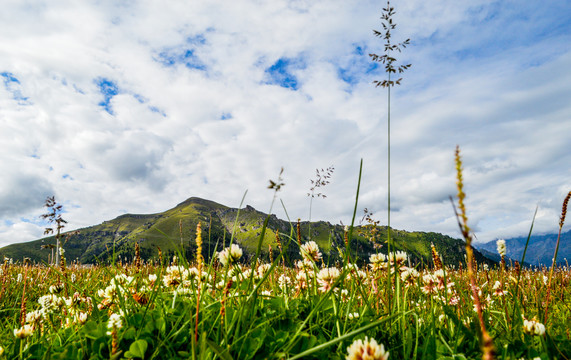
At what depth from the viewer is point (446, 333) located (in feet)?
8.82

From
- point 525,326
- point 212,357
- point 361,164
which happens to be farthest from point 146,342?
point 525,326

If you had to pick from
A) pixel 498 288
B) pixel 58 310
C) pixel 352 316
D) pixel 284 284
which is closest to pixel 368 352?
pixel 352 316

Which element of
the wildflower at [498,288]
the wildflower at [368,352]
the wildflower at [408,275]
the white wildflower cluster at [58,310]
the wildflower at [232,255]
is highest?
the wildflower at [232,255]

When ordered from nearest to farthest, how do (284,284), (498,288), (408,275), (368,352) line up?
(368,352)
(408,275)
(284,284)
(498,288)

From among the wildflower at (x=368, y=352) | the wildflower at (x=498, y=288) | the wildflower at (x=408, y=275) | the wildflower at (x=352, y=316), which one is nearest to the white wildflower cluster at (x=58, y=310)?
the wildflower at (x=352, y=316)

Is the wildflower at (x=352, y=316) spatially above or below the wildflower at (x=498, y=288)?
above

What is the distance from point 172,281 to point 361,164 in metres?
2.50

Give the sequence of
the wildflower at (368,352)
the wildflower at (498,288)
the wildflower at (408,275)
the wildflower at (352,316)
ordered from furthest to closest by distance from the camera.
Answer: the wildflower at (498,288)
the wildflower at (408,275)
the wildflower at (352,316)
the wildflower at (368,352)

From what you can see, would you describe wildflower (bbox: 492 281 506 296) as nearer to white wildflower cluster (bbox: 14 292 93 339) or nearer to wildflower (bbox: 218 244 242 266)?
wildflower (bbox: 218 244 242 266)

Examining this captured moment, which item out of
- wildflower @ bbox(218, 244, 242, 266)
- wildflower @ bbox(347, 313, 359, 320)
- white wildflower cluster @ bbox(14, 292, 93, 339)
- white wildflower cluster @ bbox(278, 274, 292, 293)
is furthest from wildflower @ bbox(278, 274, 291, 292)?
white wildflower cluster @ bbox(14, 292, 93, 339)

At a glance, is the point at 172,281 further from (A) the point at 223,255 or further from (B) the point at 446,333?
(B) the point at 446,333

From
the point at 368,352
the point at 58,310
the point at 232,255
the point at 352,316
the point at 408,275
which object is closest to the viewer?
the point at 368,352

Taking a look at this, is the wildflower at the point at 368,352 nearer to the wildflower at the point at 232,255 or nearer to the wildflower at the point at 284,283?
the wildflower at the point at 232,255

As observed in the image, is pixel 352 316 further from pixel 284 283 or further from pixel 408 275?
pixel 284 283
